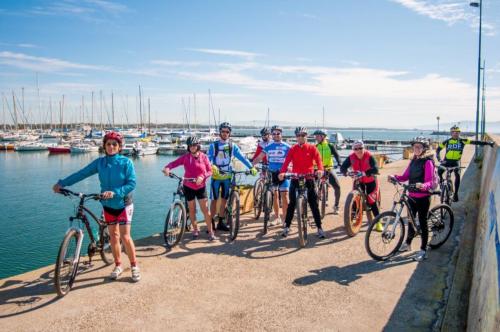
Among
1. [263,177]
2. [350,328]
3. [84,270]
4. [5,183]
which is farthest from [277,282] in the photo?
[5,183]

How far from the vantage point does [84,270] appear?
571 centimetres

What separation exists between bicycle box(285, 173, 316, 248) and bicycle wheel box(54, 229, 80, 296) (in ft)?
12.2

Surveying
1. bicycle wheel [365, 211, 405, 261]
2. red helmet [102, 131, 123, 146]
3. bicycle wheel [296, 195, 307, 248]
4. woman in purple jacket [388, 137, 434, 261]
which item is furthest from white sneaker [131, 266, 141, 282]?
woman in purple jacket [388, 137, 434, 261]

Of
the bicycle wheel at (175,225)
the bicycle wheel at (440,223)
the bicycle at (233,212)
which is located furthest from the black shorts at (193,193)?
the bicycle wheel at (440,223)

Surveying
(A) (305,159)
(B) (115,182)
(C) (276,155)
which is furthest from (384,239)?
(B) (115,182)

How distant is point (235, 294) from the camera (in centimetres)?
495

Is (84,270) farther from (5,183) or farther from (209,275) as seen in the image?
(5,183)

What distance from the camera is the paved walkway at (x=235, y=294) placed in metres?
4.23

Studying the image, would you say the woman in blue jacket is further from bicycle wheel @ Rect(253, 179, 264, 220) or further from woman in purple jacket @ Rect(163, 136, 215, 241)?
bicycle wheel @ Rect(253, 179, 264, 220)

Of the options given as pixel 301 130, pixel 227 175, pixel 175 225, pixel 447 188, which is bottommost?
pixel 175 225

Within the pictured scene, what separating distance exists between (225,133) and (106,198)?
3.39 meters

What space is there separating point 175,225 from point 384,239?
369 cm

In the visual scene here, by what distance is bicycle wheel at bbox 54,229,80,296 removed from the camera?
4.75 metres

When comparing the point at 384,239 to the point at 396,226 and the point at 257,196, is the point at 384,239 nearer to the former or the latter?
the point at 396,226
